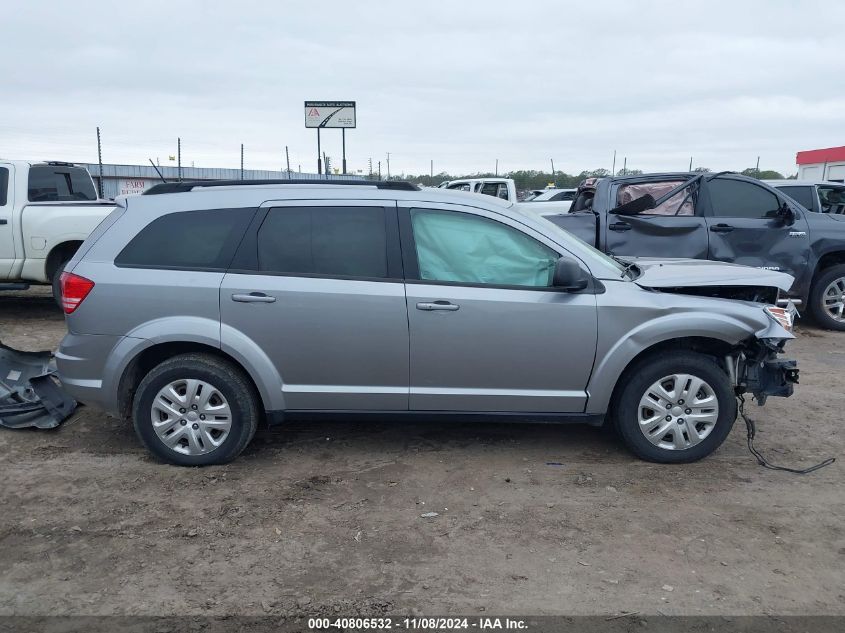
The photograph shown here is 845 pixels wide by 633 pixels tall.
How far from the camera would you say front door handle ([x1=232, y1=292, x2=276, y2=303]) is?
167 inches

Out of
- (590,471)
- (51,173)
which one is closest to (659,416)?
(590,471)

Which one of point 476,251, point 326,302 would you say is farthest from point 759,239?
point 326,302

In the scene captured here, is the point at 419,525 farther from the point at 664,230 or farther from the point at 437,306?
the point at 664,230

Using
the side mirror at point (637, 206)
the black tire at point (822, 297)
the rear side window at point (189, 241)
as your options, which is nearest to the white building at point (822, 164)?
the black tire at point (822, 297)

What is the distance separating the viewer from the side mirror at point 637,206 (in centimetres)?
802

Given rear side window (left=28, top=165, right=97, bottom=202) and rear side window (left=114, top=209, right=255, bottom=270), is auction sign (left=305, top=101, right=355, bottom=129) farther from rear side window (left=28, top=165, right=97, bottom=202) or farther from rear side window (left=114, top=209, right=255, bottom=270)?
rear side window (left=114, top=209, right=255, bottom=270)

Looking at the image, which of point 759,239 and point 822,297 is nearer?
point 759,239

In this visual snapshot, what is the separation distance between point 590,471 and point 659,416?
1.89 ft

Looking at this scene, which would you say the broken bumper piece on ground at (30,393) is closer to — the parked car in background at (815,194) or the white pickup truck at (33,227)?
the white pickup truck at (33,227)

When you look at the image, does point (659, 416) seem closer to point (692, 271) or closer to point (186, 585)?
point (692, 271)

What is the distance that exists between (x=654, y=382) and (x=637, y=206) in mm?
4420

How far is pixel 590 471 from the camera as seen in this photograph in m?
4.38

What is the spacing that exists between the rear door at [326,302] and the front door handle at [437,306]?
4.4 inches

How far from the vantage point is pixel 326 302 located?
4219 mm
